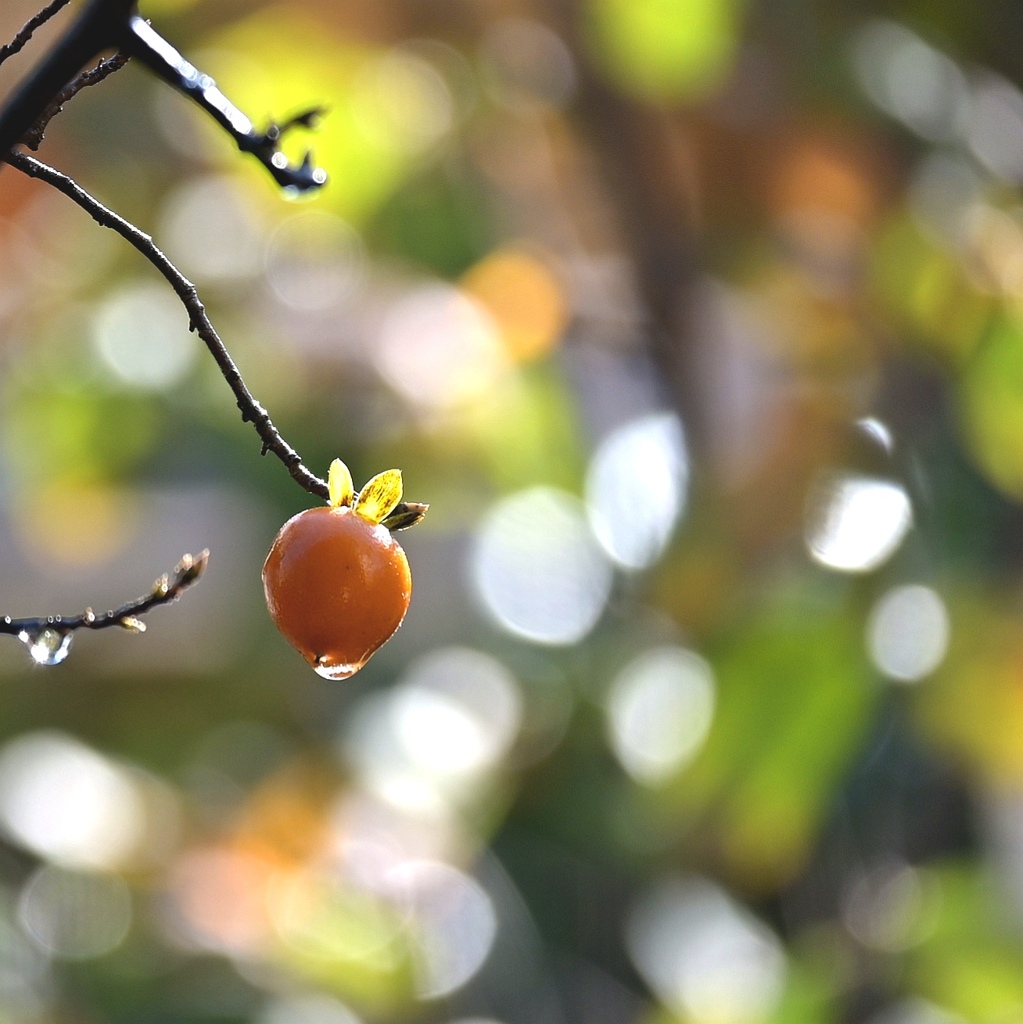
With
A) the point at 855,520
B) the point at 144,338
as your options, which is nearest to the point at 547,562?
the point at 855,520

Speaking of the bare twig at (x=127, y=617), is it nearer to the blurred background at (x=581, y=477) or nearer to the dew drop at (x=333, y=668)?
the dew drop at (x=333, y=668)

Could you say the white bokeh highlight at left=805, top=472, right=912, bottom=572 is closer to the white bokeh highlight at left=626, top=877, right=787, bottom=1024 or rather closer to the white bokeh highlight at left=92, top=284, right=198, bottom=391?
the white bokeh highlight at left=626, top=877, right=787, bottom=1024

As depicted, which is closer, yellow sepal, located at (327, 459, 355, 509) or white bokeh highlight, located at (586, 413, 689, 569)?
yellow sepal, located at (327, 459, 355, 509)

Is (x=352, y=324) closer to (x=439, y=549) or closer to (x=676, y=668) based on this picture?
(x=676, y=668)

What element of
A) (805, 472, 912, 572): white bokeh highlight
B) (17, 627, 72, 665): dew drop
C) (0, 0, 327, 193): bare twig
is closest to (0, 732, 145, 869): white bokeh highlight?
(805, 472, 912, 572): white bokeh highlight

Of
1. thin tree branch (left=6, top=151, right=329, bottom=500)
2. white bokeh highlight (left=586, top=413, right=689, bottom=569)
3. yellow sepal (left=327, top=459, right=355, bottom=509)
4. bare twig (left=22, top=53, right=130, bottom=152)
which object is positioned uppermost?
bare twig (left=22, top=53, right=130, bottom=152)

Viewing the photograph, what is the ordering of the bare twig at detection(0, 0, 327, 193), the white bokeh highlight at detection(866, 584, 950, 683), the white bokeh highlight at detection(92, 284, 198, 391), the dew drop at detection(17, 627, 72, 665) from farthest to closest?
the white bokeh highlight at detection(92, 284, 198, 391), the white bokeh highlight at detection(866, 584, 950, 683), the dew drop at detection(17, 627, 72, 665), the bare twig at detection(0, 0, 327, 193)

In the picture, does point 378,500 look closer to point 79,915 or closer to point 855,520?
point 855,520
